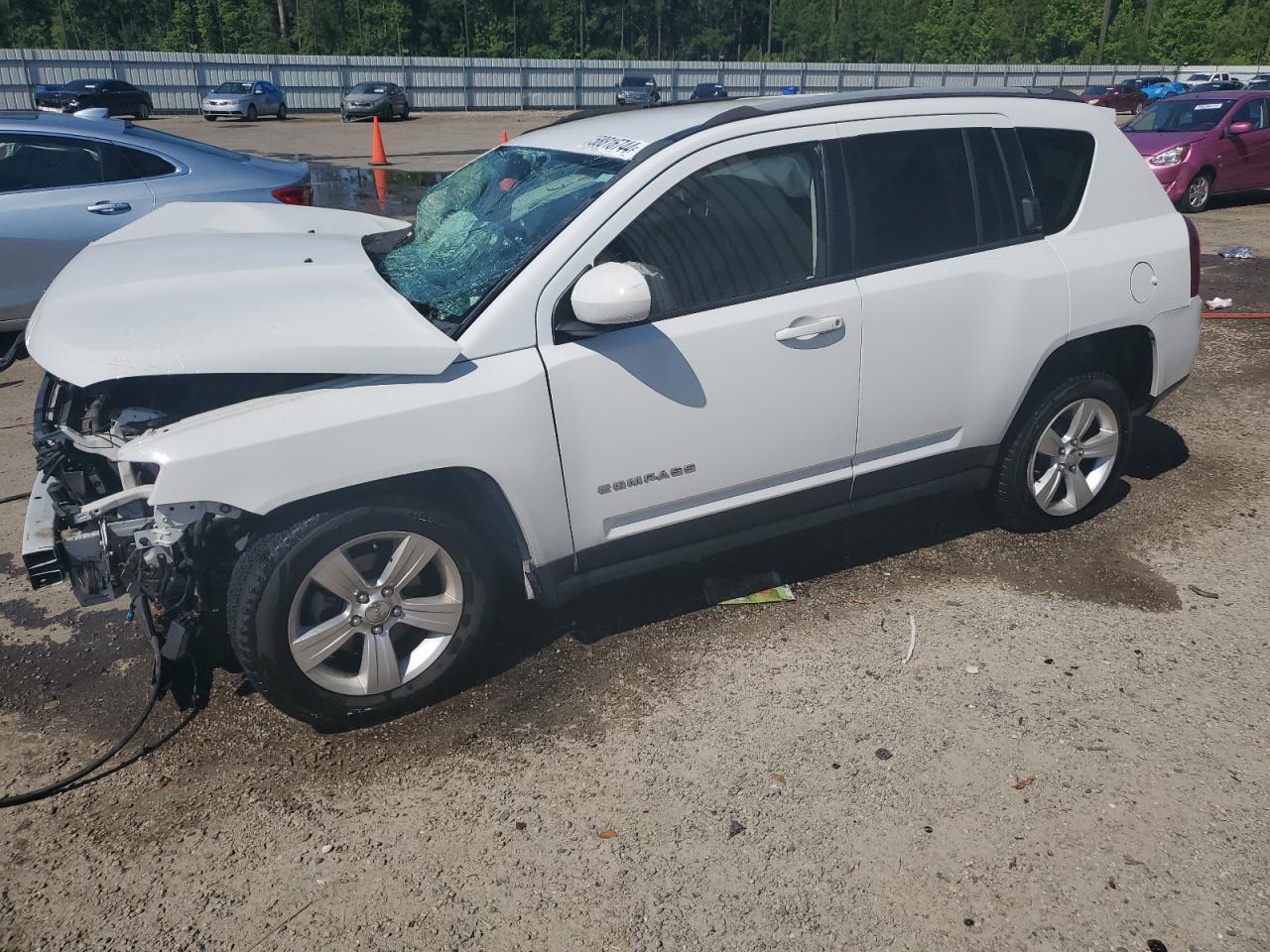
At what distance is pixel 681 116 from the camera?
385cm

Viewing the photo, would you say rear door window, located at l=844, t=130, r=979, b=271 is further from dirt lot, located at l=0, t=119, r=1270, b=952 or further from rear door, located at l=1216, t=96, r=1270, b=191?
rear door, located at l=1216, t=96, r=1270, b=191

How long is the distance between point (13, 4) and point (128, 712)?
77921 mm

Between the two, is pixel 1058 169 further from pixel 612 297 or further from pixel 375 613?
pixel 375 613

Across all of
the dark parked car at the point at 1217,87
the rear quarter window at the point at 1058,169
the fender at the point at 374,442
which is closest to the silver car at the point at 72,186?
the fender at the point at 374,442

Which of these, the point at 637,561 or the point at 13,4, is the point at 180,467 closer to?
the point at 637,561

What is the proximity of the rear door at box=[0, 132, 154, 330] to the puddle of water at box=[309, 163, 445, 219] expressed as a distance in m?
5.04

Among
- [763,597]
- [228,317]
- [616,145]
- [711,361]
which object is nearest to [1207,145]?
[763,597]

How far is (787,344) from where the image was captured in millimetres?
3592

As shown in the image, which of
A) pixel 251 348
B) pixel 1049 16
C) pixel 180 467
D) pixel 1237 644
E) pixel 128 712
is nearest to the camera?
pixel 180 467

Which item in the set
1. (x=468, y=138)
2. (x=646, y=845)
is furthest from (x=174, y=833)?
(x=468, y=138)

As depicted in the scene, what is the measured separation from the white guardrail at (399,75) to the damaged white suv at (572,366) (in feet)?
110

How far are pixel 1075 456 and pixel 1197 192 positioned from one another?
11.5 meters

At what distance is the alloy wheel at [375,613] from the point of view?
314 centimetres

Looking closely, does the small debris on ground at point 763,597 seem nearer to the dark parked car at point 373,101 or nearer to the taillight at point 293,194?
the taillight at point 293,194
